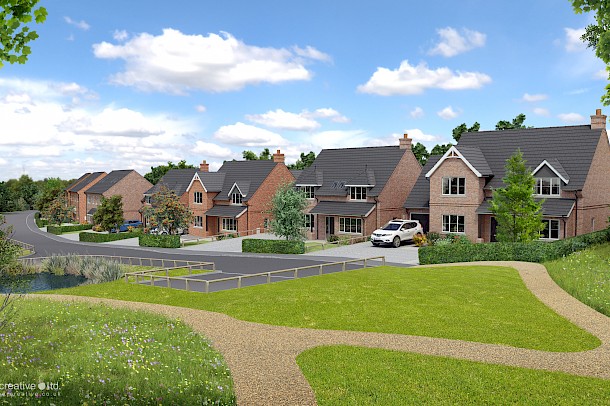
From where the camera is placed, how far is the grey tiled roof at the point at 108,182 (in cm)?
8440

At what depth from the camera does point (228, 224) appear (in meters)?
Result: 61.8

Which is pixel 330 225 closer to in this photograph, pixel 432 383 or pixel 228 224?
pixel 228 224

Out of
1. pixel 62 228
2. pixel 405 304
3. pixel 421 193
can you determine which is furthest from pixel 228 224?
pixel 405 304

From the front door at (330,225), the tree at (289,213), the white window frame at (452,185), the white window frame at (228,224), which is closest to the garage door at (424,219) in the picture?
the white window frame at (452,185)

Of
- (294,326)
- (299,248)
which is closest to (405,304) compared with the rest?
(294,326)

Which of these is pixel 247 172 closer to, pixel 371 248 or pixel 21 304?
pixel 371 248

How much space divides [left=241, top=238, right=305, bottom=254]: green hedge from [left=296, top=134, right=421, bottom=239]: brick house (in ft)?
31.5

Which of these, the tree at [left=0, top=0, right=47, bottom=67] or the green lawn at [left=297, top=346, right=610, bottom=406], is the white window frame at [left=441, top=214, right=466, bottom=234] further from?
the tree at [left=0, top=0, right=47, bottom=67]

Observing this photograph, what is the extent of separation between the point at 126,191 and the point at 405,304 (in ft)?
232

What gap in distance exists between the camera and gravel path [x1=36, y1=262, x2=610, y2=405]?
12.3m

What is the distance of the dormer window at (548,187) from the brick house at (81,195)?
7273 centimetres

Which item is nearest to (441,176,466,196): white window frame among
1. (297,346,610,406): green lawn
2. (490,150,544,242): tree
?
(490,150,544,242): tree

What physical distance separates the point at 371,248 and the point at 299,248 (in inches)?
260

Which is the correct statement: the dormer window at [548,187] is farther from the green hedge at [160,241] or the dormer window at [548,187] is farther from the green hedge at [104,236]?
the green hedge at [104,236]
